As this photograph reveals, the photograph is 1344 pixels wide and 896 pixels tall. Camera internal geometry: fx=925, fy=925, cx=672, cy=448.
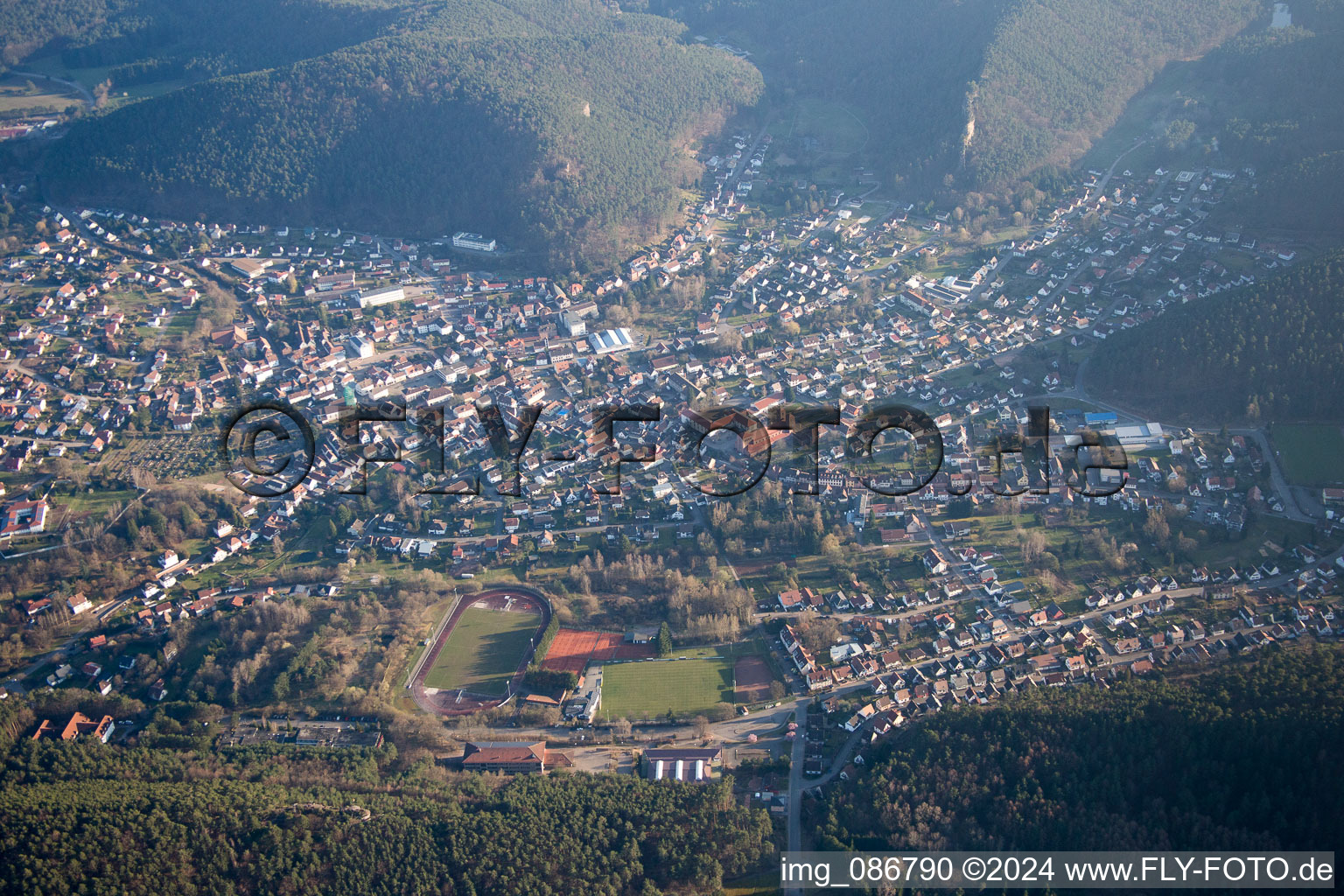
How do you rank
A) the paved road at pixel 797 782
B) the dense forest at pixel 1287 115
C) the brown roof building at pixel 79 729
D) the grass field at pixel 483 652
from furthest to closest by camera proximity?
the dense forest at pixel 1287 115 → the grass field at pixel 483 652 → the brown roof building at pixel 79 729 → the paved road at pixel 797 782

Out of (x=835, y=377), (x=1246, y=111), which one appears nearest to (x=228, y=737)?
(x=835, y=377)

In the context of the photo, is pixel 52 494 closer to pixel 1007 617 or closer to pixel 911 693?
pixel 911 693

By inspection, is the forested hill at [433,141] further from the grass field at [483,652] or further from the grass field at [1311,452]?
the grass field at [1311,452]

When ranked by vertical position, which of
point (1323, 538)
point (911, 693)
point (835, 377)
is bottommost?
point (911, 693)

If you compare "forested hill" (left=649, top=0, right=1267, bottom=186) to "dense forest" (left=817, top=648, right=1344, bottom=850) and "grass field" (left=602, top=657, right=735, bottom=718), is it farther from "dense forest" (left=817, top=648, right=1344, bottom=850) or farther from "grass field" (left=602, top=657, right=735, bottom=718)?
"grass field" (left=602, top=657, right=735, bottom=718)

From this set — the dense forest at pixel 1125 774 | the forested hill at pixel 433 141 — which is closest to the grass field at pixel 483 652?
the dense forest at pixel 1125 774
